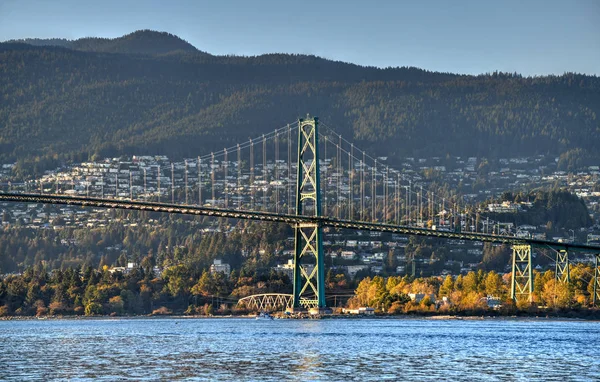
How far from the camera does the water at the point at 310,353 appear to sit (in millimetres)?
40406

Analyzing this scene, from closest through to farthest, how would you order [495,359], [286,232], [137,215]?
1. [495,359]
2. [286,232]
3. [137,215]

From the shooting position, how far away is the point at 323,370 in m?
41.5

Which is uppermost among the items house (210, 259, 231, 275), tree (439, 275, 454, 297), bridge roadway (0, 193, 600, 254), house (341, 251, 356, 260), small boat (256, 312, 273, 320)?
bridge roadway (0, 193, 600, 254)

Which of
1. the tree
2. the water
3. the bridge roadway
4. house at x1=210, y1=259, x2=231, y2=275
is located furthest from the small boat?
house at x1=210, y1=259, x2=231, y2=275

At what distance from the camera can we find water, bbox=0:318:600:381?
1591 inches

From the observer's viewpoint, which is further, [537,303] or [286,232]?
[286,232]

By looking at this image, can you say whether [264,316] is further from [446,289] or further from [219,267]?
[219,267]

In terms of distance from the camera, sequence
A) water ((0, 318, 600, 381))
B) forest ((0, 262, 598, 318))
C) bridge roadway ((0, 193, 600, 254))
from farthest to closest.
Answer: forest ((0, 262, 598, 318)) < bridge roadway ((0, 193, 600, 254)) < water ((0, 318, 600, 381))

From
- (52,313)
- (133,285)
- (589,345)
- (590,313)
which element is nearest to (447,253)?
(133,285)

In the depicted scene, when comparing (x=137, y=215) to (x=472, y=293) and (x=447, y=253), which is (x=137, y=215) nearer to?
(x=447, y=253)

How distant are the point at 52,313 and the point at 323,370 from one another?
A: 75488 mm

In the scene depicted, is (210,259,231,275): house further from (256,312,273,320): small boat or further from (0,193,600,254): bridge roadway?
(0,193,600,254): bridge roadway

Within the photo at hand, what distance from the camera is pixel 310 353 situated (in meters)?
48.8

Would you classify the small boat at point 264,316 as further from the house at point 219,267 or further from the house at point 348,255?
the house at point 348,255
